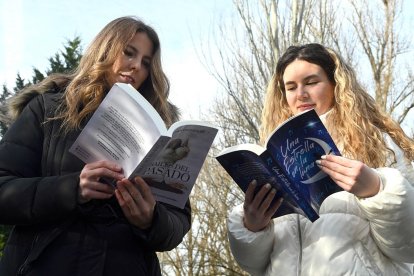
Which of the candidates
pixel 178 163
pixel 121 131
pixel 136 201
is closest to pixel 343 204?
pixel 178 163

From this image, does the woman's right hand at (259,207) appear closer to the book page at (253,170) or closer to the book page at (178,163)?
the book page at (253,170)

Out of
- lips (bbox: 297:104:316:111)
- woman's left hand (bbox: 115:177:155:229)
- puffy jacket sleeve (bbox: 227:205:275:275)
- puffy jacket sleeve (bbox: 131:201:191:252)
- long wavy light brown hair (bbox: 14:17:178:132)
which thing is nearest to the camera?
woman's left hand (bbox: 115:177:155:229)

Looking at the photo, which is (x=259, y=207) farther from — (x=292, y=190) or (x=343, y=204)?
(x=343, y=204)

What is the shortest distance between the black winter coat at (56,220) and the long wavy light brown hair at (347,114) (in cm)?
83

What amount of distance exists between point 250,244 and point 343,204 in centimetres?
41

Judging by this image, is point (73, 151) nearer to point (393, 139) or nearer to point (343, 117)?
point (343, 117)

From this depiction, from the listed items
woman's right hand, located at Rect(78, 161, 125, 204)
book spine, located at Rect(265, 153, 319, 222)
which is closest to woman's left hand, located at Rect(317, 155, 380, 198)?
book spine, located at Rect(265, 153, 319, 222)

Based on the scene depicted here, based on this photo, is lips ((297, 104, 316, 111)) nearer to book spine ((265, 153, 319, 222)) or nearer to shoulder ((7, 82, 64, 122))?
book spine ((265, 153, 319, 222))

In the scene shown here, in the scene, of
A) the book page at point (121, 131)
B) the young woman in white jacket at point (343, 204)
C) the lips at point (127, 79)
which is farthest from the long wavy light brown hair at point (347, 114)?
the book page at point (121, 131)

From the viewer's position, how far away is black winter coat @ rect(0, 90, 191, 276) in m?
1.82

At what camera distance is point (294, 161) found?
6.23 feet

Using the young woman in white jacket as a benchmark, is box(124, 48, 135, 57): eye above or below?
above

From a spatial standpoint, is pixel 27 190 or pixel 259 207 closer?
pixel 27 190

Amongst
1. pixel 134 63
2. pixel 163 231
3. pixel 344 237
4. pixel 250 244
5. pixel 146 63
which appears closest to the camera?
pixel 163 231
